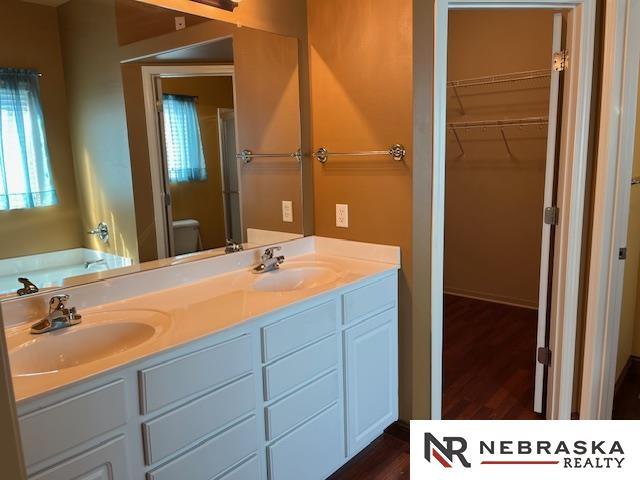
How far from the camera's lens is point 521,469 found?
1220 mm

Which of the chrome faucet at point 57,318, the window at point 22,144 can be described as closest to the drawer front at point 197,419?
the chrome faucet at point 57,318

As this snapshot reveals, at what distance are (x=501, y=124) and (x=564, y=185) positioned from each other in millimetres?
2062

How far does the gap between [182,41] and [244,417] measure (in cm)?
151

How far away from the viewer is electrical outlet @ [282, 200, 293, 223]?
253 cm

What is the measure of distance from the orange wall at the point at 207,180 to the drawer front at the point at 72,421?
0.97 metres

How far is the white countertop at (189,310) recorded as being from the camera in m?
1.19

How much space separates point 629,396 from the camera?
270cm

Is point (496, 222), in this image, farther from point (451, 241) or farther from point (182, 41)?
point (182, 41)

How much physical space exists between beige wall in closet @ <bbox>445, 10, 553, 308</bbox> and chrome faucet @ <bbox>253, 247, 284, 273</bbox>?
260 centimetres

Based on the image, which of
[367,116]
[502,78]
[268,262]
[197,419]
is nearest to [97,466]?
[197,419]

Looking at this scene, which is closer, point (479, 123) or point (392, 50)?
point (392, 50)

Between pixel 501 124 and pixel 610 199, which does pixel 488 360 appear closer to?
pixel 610 199

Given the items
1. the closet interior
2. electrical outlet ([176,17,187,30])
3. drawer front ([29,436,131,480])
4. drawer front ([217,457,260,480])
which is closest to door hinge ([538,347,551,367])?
the closet interior

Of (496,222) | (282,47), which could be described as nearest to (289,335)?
(282,47)
